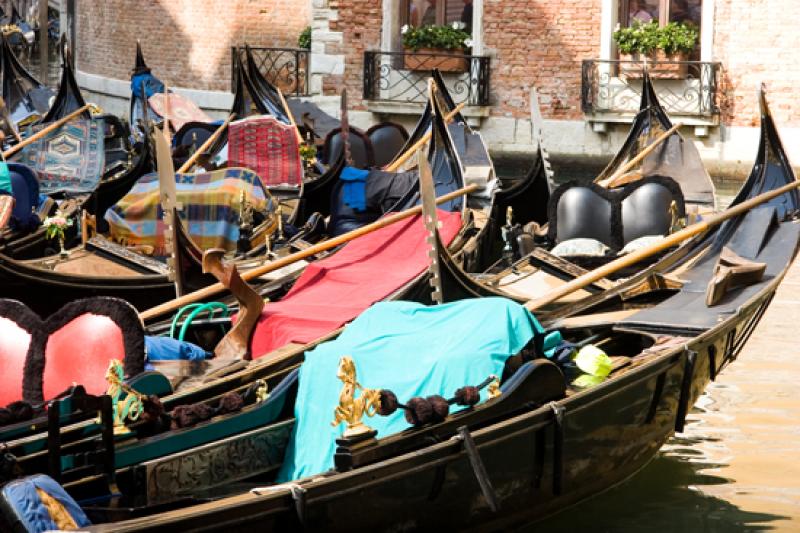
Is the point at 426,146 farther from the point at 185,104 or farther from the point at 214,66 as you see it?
the point at 214,66

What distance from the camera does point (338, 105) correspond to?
9586 mm

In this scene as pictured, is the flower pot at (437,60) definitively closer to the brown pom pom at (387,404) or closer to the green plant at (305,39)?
the green plant at (305,39)

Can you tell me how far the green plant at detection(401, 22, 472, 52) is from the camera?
9078mm

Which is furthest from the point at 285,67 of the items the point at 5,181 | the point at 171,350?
the point at 171,350

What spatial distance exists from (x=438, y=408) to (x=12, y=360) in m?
0.90

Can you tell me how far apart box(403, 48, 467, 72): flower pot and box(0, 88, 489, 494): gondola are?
10.9 feet

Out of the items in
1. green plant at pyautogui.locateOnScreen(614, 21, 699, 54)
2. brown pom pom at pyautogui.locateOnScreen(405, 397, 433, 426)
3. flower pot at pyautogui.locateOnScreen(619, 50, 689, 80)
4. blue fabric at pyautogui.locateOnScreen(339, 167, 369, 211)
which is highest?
green plant at pyautogui.locateOnScreen(614, 21, 699, 54)

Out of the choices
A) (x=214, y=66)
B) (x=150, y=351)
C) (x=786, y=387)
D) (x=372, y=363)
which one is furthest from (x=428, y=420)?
(x=214, y=66)

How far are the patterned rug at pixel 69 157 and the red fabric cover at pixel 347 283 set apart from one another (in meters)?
1.85

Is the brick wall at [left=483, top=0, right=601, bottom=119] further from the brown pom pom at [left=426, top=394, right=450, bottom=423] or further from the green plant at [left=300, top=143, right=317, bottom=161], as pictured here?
the brown pom pom at [left=426, top=394, right=450, bottom=423]

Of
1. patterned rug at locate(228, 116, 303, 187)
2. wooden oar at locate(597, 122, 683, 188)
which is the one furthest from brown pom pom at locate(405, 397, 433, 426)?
patterned rug at locate(228, 116, 303, 187)

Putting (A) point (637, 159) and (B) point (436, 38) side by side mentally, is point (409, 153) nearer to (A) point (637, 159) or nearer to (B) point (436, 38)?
(A) point (637, 159)

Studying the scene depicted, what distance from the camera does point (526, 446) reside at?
302 centimetres

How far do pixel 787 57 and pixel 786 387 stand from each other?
4.00 meters
